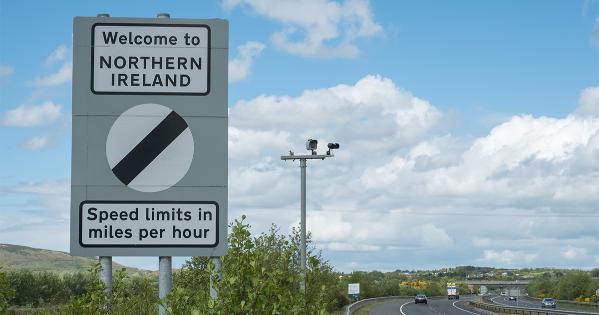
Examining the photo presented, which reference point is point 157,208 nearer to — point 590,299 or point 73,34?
point 73,34

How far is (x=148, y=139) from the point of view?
556 cm

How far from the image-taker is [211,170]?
559 cm

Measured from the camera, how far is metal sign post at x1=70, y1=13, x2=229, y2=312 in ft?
18.3

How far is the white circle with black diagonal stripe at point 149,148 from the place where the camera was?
5559 mm

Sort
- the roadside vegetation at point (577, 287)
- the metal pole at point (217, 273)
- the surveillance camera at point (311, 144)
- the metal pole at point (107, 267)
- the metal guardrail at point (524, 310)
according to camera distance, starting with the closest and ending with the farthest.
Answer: the metal pole at point (107, 267) < the metal pole at point (217, 273) < the surveillance camera at point (311, 144) < the metal guardrail at point (524, 310) < the roadside vegetation at point (577, 287)

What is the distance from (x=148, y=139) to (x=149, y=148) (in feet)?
0.19

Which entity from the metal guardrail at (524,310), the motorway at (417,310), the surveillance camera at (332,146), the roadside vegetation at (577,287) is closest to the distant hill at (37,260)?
the motorway at (417,310)

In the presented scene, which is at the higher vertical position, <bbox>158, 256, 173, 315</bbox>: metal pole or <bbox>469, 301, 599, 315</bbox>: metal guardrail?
<bbox>158, 256, 173, 315</bbox>: metal pole

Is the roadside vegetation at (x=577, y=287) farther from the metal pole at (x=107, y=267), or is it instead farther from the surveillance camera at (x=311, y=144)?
the metal pole at (x=107, y=267)

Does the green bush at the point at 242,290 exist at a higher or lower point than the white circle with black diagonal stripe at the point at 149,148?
lower

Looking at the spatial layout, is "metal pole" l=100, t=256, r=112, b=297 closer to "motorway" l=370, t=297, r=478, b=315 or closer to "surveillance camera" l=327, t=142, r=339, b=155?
"surveillance camera" l=327, t=142, r=339, b=155

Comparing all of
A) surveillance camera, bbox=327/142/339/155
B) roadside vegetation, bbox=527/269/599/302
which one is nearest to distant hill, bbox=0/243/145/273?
roadside vegetation, bbox=527/269/599/302

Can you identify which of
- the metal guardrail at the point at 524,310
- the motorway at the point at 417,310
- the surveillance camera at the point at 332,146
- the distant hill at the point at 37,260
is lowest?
the motorway at the point at 417,310

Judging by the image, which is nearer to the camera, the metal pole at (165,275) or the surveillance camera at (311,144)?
the metal pole at (165,275)
